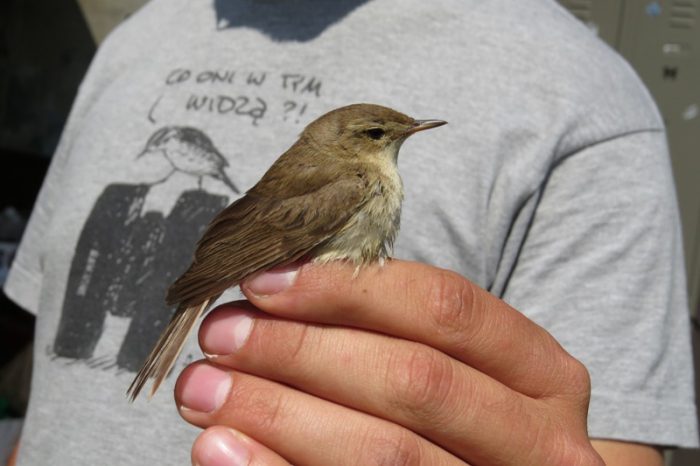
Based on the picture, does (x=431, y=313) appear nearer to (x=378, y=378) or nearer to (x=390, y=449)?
(x=378, y=378)

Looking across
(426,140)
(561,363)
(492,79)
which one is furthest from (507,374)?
(492,79)

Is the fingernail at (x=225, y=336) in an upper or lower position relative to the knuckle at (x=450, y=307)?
lower

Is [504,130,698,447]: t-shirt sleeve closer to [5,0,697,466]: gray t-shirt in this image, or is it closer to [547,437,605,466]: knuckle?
[5,0,697,466]: gray t-shirt

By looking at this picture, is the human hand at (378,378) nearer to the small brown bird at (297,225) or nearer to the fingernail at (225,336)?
the fingernail at (225,336)

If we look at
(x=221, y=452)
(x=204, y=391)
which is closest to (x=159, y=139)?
(x=204, y=391)

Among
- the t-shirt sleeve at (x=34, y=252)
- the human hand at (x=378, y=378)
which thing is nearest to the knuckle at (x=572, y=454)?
the human hand at (x=378, y=378)

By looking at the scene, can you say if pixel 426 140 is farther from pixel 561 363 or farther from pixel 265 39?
pixel 561 363
